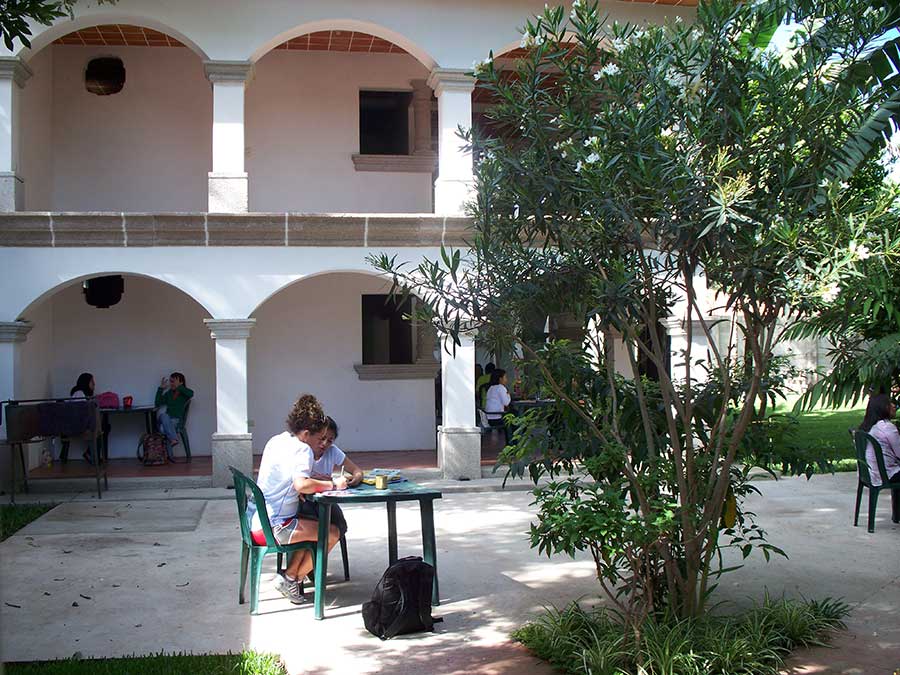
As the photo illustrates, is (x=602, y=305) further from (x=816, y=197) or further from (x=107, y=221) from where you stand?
(x=107, y=221)

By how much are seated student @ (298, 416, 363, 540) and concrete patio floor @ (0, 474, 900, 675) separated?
0.59m

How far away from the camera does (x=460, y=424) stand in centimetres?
1302

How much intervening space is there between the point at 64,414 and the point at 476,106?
8924 millimetres

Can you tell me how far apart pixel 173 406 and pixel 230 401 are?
7.95ft

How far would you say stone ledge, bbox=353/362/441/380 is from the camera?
15.7 meters

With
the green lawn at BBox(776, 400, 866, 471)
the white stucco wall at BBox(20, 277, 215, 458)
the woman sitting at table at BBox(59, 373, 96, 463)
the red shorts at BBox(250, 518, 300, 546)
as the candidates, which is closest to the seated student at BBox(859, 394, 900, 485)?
the green lawn at BBox(776, 400, 866, 471)

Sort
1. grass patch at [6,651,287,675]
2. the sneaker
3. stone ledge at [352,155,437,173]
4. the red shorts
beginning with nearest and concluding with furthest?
grass patch at [6,651,287,675] < the red shorts < the sneaker < stone ledge at [352,155,437,173]

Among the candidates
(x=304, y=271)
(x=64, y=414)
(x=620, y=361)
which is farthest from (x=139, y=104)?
(x=620, y=361)

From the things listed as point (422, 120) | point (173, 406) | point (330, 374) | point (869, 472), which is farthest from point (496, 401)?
point (869, 472)

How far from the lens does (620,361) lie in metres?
17.3

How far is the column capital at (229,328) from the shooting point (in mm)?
12578

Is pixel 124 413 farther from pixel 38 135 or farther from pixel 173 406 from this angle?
pixel 38 135

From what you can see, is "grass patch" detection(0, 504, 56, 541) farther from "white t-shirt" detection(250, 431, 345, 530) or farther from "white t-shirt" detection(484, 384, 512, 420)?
"white t-shirt" detection(484, 384, 512, 420)

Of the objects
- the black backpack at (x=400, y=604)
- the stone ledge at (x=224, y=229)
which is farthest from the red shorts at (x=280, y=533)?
the stone ledge at (x=224, y=229)
